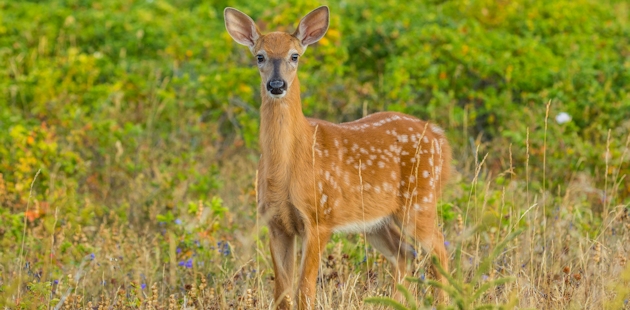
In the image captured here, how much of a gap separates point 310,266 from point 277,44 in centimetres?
144

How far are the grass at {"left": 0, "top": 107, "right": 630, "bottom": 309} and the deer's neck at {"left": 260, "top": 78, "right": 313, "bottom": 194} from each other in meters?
0.41

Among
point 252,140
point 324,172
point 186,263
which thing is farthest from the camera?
point 252,140

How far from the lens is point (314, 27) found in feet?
19.9

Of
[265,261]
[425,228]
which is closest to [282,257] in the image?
[265,261]

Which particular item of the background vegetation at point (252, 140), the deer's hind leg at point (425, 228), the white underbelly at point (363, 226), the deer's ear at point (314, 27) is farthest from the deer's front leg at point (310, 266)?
the deer's ear at point (314, 27)

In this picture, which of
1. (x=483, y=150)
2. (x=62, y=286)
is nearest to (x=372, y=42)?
(x=483, y=150)

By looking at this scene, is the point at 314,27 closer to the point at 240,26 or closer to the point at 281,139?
the point at 240,26

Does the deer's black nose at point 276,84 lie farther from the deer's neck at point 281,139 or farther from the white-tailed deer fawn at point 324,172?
the deer's neck at point 281,139

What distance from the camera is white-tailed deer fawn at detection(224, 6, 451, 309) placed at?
5414mm

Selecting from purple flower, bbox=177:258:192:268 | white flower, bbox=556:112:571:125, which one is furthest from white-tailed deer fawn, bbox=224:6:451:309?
white flower, bbox=556:112:571:125

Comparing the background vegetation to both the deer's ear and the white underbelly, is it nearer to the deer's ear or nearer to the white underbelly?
the white underbelly

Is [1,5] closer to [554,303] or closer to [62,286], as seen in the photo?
[62,286]

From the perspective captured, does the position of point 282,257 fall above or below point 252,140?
below

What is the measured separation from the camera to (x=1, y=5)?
41.8ft
